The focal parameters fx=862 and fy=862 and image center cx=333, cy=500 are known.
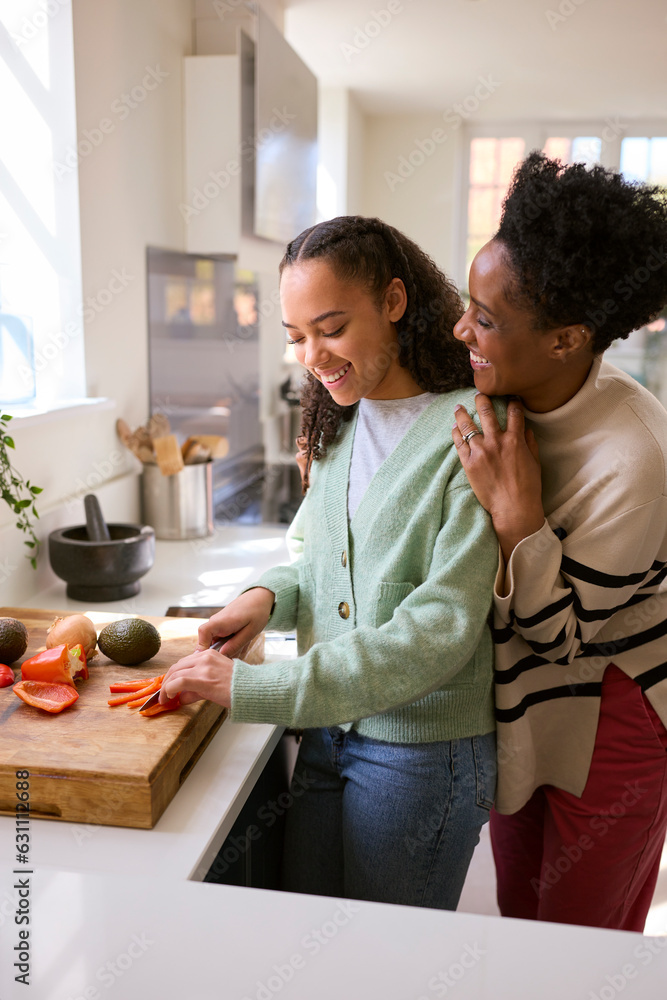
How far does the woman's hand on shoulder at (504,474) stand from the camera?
961mm

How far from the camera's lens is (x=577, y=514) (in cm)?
100

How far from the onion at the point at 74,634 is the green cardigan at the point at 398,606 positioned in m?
0.25

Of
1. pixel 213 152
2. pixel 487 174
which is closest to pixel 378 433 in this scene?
pixel 213 152

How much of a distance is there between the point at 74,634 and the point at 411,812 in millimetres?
500

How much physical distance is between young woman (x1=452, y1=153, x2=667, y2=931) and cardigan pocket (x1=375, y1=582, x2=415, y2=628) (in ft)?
0.36

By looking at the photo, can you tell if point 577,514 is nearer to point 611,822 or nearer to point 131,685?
point 611,822

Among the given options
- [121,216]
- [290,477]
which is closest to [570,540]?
[121,216]

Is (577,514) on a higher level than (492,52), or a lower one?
lower

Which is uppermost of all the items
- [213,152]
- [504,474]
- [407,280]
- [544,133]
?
[544,133]

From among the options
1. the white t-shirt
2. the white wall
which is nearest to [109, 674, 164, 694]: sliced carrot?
the white t-shirt

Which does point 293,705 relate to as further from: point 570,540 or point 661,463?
point 661,463

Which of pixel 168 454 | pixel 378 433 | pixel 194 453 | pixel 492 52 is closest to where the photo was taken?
pixel 378 433

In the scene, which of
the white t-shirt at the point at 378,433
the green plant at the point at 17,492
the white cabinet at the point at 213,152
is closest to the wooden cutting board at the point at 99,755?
the white t-shirt at the point at 378,433

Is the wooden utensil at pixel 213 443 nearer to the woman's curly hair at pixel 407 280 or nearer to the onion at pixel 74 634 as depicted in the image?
the onion at pixel 74 634
